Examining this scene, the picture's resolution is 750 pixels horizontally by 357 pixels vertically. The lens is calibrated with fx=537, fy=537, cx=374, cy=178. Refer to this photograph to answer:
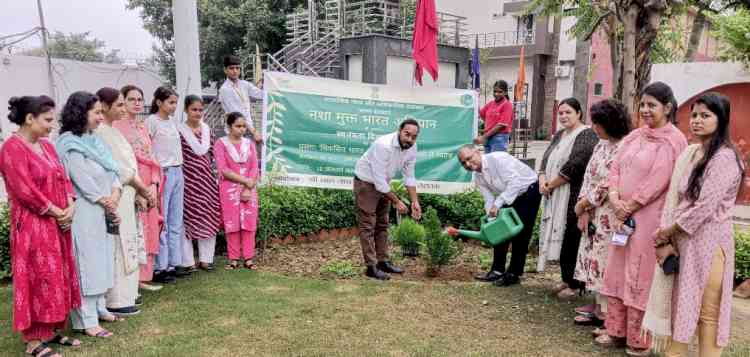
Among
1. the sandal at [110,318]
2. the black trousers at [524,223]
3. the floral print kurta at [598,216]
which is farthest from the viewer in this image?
the black trousers at [524,223]

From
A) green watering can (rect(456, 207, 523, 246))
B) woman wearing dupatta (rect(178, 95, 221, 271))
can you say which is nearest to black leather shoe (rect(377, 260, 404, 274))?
green watering can (rect(456, 207, 523, 246))

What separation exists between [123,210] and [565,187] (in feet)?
11.1

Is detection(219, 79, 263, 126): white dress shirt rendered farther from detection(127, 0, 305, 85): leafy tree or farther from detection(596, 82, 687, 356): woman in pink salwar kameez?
detection(127, 0, 305, 85): leafy tree

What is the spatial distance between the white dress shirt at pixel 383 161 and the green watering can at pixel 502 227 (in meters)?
0.85

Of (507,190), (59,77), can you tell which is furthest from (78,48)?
(507,190)

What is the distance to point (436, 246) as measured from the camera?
5.05 meters

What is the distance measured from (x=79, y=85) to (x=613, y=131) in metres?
19.7

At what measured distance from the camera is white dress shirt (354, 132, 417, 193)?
4777 mm

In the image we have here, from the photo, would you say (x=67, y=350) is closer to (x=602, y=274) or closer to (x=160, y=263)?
(x=160, y=263)

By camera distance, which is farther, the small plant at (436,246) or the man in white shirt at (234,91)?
the man in white shirt at (234,91)

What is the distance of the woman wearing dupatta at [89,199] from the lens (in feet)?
11.4

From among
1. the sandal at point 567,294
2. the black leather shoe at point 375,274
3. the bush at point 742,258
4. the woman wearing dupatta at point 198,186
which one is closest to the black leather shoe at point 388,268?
the black leather shoe at point 375,274

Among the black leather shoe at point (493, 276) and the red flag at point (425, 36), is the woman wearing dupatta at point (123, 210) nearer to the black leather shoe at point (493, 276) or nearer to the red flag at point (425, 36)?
the black leather shoe at point (493, 276)

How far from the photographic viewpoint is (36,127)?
3.13 metres
